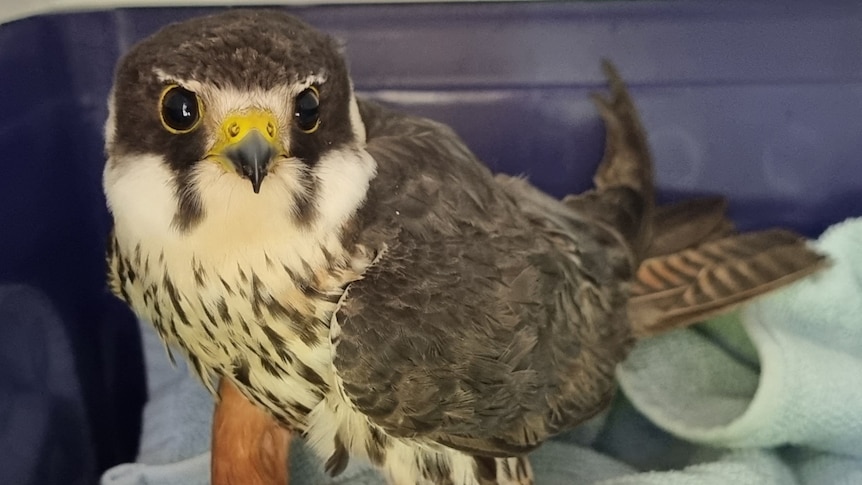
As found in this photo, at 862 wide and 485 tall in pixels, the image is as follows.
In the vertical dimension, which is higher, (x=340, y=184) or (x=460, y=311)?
(x=340, y=184)

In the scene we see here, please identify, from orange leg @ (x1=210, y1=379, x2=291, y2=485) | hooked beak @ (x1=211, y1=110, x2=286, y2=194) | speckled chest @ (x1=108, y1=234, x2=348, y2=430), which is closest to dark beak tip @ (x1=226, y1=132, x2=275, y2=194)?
hooked beak @ (x1=211, y1=110, x2=286, y2=194)

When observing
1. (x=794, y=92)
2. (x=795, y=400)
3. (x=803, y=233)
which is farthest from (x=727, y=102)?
(x=795, y=400)

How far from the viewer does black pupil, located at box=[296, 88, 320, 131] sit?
0.70 metres

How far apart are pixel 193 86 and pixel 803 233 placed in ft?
3.48

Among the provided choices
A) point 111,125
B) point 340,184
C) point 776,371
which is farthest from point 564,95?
point 111,125

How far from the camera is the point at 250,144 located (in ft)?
2.13

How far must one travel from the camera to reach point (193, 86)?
26.2 inches

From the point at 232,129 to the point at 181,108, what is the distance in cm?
5

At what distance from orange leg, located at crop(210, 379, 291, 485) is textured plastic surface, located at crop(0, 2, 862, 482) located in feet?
1.01

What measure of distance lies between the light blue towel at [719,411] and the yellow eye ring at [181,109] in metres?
0.61

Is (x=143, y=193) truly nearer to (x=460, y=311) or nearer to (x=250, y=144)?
(x=250, y=144)

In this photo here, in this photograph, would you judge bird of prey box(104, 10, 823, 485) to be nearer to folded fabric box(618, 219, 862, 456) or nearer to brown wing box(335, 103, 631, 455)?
brown wing box(335, 103, 631, 455)

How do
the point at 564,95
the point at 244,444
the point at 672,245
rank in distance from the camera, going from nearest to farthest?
the point at 244,444, the point at 672,245, the point at 564,95

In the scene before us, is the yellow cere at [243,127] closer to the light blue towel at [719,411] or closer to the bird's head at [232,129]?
the bird's head at [232,129]
